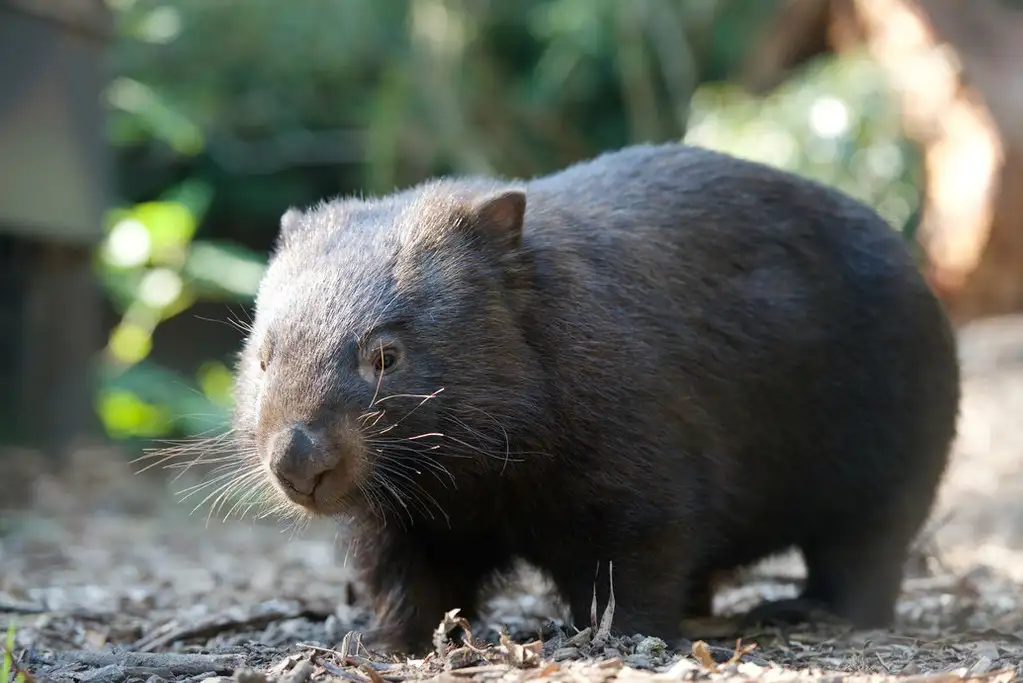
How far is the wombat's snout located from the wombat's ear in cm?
105

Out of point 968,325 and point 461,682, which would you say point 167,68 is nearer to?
point 968,325

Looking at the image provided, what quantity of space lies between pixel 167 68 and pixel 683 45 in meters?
6.87

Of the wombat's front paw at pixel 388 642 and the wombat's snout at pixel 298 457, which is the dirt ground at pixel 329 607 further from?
the wombat's snout at pixel 298 457

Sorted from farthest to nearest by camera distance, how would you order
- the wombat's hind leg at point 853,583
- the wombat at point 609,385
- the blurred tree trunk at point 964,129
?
the blurred tree trunk at point 964,129, the wombat's hind leg at point 853,583, the wombat at point 609,385

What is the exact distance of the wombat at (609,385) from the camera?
424 centimetres

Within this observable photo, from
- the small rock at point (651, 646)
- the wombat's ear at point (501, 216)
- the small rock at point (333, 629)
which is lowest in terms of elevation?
the small rock at point (651, 646)

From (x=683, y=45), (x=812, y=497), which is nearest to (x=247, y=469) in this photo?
(x=812, y=497)

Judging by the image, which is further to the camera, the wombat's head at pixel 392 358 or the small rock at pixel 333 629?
the small rock at pixel 333 629

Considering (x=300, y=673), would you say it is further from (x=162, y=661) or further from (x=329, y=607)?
(x=329, y=607)

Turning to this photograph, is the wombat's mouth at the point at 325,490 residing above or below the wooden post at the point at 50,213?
below

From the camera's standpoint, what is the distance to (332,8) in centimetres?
1809

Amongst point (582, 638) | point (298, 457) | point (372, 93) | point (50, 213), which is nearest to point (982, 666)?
point (582, 638)

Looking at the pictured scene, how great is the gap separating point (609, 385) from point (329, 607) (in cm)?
197

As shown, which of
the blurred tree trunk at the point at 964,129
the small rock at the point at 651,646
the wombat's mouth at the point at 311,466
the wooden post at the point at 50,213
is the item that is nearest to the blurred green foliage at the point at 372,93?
the blurred tree trunk at the point at 964,129
